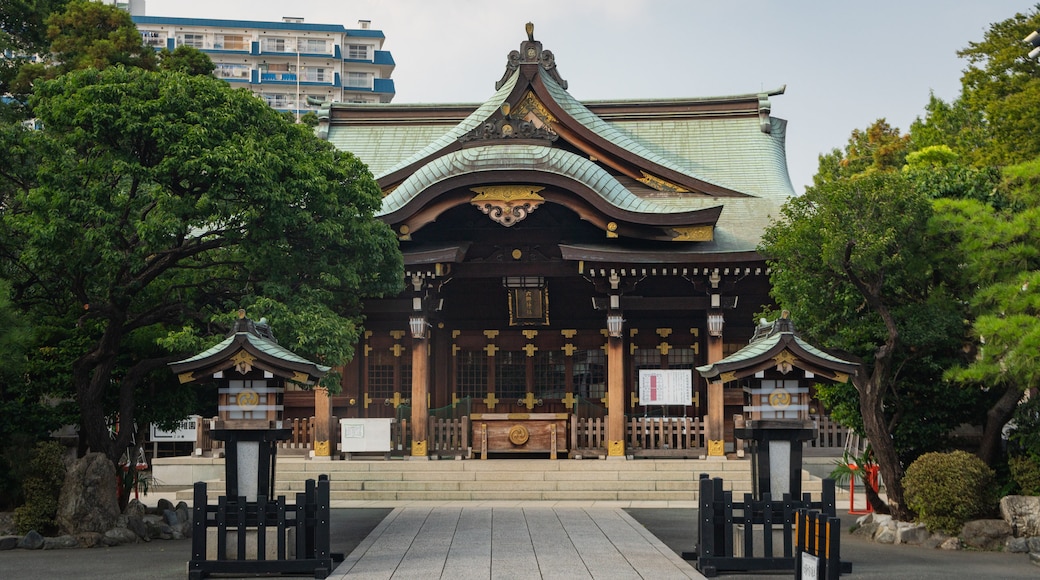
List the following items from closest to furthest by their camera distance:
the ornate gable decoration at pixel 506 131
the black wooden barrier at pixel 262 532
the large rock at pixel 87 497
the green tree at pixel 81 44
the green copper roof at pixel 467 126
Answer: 1. the black wooden barrier at pixel 262 532
2. the large rock at pixel 87 497
3. the green tree at pixel 81 44
4. the ornate gable decoration at pixel 506 131
5. the green copper roof at pixel 467 126

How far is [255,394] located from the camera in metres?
15.4

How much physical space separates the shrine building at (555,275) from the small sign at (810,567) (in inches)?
623

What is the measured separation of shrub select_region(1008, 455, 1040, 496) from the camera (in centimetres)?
1706

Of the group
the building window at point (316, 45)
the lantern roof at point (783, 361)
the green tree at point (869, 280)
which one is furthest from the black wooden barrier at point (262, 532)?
the building window at point (316, 45)

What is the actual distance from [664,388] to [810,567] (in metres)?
17.5

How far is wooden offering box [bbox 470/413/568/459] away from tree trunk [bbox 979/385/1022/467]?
405 inches

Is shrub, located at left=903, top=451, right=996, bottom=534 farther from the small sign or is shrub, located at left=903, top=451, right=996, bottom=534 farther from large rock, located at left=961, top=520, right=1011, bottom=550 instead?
the small sign

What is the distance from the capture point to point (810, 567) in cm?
980

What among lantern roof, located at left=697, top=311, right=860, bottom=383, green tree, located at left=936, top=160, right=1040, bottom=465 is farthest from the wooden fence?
lantern roof, located at left=697, top=311, right=860, bottom=383

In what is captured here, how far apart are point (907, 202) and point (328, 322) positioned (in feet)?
33.0

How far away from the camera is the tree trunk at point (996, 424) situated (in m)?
17.9

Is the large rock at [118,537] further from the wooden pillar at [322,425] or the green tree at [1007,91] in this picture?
the green tree at [1007,91]

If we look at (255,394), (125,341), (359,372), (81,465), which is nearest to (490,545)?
(255,394)

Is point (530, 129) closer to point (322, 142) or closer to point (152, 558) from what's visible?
point (322, 142)
